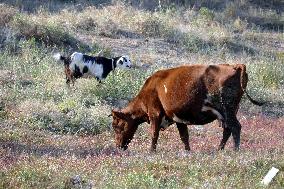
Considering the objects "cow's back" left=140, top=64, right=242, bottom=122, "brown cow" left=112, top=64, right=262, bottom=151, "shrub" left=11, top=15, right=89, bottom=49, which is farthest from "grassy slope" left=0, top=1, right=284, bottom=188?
"cow's back" left=140, top=64, right=242, bottom=122

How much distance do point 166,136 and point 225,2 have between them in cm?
2548

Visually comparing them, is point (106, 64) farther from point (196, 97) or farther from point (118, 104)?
point (196, 97)

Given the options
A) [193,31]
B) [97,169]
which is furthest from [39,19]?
[97,169]

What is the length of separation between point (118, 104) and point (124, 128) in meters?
3.87

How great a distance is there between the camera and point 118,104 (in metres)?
14.5

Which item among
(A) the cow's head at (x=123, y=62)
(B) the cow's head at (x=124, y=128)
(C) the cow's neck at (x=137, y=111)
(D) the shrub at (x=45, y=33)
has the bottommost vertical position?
(D) the shrub at (x=45, y=33)

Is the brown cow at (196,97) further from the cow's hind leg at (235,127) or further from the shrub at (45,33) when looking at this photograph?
the shrub at (45,33)

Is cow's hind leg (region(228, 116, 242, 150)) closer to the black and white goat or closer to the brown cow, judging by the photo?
the brown cow

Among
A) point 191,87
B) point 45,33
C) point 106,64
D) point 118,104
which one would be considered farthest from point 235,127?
point 45,33

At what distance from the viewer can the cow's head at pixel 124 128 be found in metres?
10.7

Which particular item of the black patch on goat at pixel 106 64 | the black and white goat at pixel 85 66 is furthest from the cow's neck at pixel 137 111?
the black patch on goat at pixel 106 64

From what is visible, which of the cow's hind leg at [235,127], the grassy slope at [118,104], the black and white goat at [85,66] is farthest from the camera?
A: the black and white goat at [85,66]

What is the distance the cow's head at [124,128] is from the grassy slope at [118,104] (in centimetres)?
23

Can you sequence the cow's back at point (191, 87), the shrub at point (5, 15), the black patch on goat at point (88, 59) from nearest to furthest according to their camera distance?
1. the cow's back at point (191, 87)
2. the black patch on goat at point (88, 59)
3. the shrub at point (5, 15)
